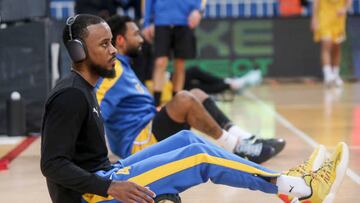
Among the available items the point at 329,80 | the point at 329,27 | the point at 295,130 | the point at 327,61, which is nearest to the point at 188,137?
the point at 295,130

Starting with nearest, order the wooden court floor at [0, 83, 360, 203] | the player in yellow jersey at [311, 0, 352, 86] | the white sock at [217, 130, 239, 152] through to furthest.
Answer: the wooden court floor at [0, 83, 360, 203] < the white sock at [217, 130, 239, 152] < the player in yellow jersey at [311, 0, 352, 86]

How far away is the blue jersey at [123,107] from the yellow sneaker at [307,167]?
1.66 meters

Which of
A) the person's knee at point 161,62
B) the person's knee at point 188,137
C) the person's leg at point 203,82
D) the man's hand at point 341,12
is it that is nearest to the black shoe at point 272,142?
the person's knee at point 188,137

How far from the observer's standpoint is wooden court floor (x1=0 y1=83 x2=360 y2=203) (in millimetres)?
5691

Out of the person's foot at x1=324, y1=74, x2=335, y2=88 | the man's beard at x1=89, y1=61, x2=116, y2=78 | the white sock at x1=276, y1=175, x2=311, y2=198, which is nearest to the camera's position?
the man's beard at x1=89, y1=61, x2=116, y2=78

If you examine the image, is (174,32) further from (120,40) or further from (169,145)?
(169,145)

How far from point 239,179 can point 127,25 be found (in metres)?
2.49

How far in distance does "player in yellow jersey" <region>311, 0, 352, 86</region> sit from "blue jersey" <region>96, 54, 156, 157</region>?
7939mm

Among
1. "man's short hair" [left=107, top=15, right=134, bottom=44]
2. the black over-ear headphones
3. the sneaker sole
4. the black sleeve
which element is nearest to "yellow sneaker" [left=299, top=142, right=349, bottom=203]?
the sneaker sole

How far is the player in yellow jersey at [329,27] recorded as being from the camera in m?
14.0

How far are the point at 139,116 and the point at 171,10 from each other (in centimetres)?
388

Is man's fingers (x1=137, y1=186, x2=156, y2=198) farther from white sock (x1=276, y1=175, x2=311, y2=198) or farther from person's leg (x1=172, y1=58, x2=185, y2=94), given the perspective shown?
person's leg (x1=172, y1=58, x2=185, y2=94)

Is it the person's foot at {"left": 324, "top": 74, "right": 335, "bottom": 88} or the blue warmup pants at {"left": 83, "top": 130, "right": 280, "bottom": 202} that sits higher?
the blue warmup pants at {"left": 83, "top": 130, "right": 280, "bottom": 202}

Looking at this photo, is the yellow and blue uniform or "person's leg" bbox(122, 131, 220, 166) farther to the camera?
the yellow and blue uniform
